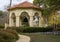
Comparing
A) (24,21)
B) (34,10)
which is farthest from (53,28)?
(24,21)

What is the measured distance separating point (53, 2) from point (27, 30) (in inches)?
347

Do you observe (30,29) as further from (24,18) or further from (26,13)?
(24,18)

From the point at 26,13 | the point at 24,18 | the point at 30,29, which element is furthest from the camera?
the point at 24,18

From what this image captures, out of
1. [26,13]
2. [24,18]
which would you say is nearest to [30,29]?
[26,13]

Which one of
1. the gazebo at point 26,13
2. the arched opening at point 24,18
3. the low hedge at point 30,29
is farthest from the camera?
the arched opening at point 24,18

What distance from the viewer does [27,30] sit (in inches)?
1711

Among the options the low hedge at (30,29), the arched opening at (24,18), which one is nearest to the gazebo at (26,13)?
the arched opening at (24,18)

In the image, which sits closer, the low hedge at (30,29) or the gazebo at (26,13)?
the low hedge at (30,29)

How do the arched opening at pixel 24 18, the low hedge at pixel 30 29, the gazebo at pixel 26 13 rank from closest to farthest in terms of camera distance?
the low hedge at pixel 30 29 < the gazebo at pixel 26 13 < the arched opening at pixel 24 18

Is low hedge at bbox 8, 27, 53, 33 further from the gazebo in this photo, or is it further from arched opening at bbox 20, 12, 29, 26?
arched opening at bbox 20, 12, 29, 26

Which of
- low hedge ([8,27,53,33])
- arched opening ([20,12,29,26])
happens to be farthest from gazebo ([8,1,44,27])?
low hedge ([8,27,53,33])

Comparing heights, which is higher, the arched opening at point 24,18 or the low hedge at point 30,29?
the arched opening at point 24,18

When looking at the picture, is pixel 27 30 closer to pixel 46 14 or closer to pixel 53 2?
pixel 46 14

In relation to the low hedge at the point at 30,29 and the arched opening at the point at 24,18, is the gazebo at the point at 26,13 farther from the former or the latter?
the low hedge at the point at 30,29
